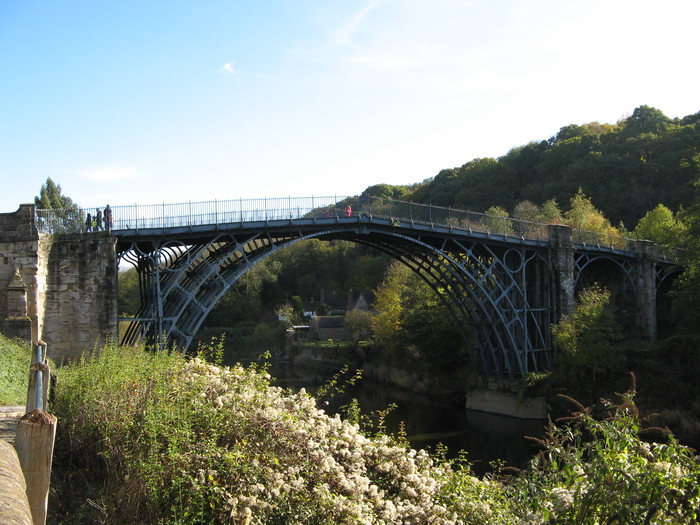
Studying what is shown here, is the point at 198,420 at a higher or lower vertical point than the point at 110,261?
lower

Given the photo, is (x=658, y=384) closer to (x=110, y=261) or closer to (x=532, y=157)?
(x=110, y=261)

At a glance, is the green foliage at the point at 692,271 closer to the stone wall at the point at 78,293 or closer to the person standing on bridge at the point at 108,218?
the person standing on bridge at the point at 108,218

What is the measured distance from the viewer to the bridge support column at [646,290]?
3419 cm

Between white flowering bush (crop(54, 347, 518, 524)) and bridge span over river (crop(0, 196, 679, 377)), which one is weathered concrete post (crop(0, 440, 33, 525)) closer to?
white flowering bush (crop(54, 347, 518, 524))

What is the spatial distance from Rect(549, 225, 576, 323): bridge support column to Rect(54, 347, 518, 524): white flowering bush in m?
23.2

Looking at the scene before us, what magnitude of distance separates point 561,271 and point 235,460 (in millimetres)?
26080

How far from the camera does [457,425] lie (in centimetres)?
2881

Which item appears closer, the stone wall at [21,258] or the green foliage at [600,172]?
the stone wall at [21,258]

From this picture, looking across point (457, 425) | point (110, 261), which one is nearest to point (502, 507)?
point (110, 261)

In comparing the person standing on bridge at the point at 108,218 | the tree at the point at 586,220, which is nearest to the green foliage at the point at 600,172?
the tree at the point at 586,220

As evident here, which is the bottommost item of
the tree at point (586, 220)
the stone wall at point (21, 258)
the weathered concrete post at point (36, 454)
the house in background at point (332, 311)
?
the house in background at point (332, 311)

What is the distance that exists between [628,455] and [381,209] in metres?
21.1

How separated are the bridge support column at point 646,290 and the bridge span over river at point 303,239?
53 mm

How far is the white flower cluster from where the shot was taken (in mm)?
7043
